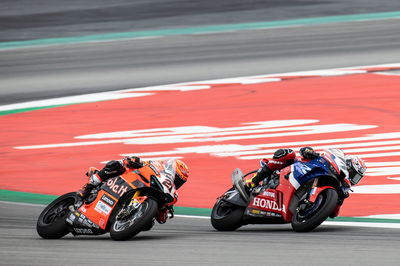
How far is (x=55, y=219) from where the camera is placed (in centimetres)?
865

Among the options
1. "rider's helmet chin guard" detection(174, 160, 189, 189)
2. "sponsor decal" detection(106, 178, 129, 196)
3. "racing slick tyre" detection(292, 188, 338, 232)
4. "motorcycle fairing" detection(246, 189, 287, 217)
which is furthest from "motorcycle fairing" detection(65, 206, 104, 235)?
"racing slick tyre" detection(292, 188, 338, 232)

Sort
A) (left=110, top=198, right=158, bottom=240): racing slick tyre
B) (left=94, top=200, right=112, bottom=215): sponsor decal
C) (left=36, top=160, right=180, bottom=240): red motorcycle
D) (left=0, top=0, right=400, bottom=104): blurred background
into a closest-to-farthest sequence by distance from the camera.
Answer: (left=110, top=198, right=158, bottom=240): racing slick tyre < (left=36, top=160, right=180, bottom=240): red motorcycle < (left=94, top=200, right=112, bottom=215): sponsor decal < (left=0, top=0, right=400, bottom=104): blurred background

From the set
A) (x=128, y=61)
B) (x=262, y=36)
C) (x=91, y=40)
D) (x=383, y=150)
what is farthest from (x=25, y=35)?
(x=383, y=150)

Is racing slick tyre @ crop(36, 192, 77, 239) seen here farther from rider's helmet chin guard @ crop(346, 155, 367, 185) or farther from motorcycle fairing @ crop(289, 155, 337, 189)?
rider's helmet chin guard @ crop(346, 155, 367, 185)

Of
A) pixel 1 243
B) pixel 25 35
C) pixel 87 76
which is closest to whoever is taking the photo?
pixel 1 243

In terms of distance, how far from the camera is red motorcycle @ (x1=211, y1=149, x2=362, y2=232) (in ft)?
27.3

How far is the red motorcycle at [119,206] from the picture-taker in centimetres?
807

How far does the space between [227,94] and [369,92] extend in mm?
2725

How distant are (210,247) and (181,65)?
13921 mm

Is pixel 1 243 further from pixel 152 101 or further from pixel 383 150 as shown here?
pixel 152 101

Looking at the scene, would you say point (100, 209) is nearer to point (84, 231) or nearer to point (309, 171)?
point (84, 231)

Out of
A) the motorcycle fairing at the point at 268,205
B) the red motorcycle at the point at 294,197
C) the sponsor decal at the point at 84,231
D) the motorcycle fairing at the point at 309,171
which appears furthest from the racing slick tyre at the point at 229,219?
the sponsor decal at the point at 84,231

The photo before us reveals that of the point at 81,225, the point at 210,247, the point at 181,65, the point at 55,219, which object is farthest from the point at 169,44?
the point at 210,247

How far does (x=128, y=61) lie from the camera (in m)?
22.0
